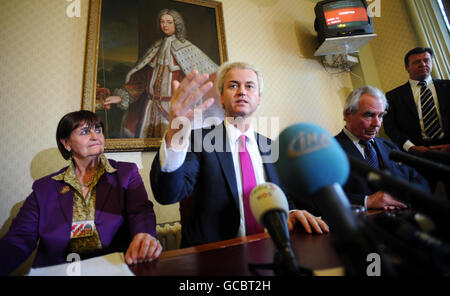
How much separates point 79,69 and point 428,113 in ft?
11.4

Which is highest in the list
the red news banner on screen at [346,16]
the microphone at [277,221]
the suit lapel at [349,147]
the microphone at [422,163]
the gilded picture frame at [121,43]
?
the red news banner on screen at [346,16]

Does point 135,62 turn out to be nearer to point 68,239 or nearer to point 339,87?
point 68,239

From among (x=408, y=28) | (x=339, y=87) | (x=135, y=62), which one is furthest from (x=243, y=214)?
(x=408, y=28)

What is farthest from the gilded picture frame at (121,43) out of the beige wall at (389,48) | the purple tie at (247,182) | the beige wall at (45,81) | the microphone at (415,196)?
the beige wall at (389,48)

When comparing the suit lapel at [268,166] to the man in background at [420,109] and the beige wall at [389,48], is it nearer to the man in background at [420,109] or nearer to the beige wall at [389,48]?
the man in background at [420,109]

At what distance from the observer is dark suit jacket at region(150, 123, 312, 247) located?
1017mm

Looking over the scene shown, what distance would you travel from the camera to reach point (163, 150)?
798 millimetres

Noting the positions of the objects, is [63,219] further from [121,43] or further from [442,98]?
[442,98]

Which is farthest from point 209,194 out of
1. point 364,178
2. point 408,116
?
point 408,116

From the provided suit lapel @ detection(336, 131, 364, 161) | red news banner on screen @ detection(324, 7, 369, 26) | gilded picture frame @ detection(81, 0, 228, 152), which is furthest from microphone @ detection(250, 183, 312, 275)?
red news banner on screen @ detection(324, 7, 369, 26)

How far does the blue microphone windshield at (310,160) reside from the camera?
36 centimetres

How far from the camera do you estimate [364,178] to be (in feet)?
4.72

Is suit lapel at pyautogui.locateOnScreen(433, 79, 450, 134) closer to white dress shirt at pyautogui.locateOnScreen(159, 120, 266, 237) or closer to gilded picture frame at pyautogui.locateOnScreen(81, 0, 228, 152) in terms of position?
white dress shirt at pyautogui.locateOnScreen(159, 120, 266, 237)

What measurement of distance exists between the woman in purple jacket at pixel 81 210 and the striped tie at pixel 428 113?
279cm
